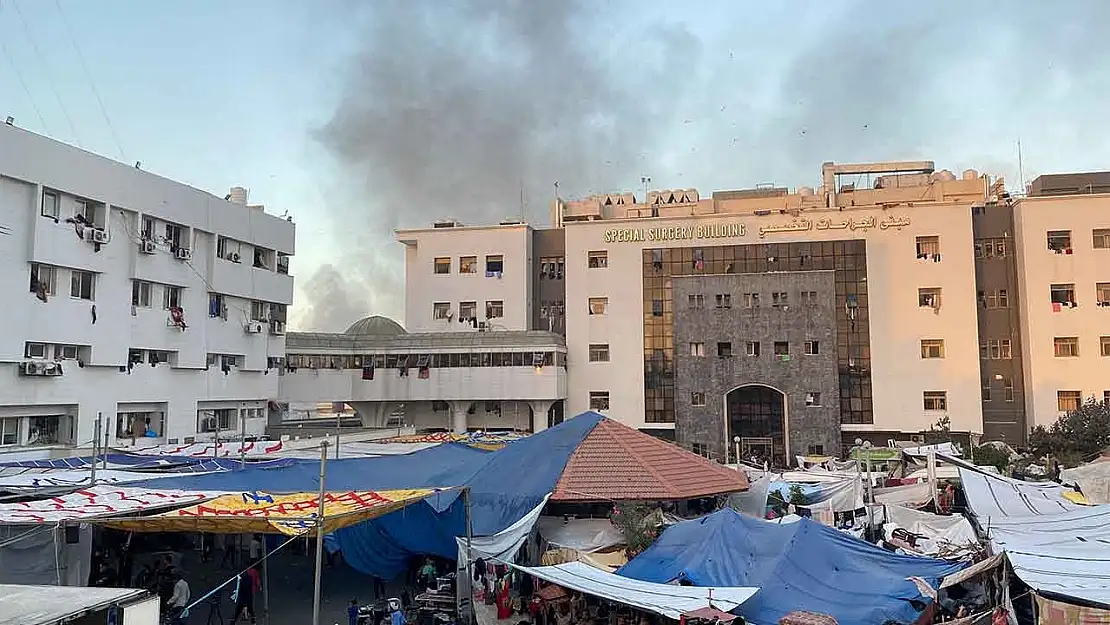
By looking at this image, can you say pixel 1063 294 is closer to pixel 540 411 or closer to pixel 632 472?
pixel 540 411

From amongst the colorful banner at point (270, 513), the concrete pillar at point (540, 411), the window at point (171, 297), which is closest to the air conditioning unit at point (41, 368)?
the window at point (171, 297)

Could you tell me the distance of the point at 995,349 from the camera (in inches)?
1695

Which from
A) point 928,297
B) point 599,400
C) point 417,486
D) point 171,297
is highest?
point 928,297

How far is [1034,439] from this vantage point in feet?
111

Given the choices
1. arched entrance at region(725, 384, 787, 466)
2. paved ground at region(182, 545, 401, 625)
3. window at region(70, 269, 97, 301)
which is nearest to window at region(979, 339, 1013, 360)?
arched entrance at region(725, 384, 787, 466)

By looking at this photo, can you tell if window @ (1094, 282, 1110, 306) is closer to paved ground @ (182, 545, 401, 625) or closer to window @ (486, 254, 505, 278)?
window @ (486, 254, 505, 278)

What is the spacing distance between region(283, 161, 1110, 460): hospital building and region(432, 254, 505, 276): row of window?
3411mm

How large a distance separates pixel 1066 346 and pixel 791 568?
113ft

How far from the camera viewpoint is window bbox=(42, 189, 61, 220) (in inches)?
1017

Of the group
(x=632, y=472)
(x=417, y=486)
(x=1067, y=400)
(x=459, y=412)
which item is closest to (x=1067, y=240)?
(x=1067, y=400)

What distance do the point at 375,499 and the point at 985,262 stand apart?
3837cm

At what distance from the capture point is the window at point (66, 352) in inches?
1049

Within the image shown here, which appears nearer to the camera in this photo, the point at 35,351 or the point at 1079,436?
the point at 35,351

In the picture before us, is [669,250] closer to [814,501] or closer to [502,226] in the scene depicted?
[502,226]
